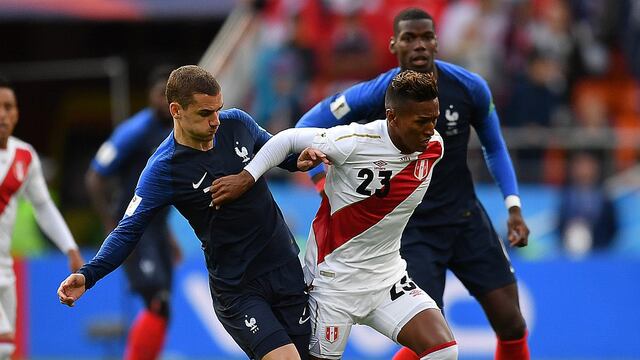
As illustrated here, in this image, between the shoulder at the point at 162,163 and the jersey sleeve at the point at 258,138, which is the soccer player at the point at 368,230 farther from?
the shoulder at the point at 162,163

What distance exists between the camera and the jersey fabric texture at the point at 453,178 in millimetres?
7148

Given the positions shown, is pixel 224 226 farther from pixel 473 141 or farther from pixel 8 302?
pixel 473 141

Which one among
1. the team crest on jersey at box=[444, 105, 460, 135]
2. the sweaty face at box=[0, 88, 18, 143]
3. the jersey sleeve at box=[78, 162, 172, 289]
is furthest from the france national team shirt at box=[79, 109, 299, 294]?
the sweaty face at box=[0, 88, 18, 143]

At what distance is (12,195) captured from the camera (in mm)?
7957

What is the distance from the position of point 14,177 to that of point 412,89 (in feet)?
10.0

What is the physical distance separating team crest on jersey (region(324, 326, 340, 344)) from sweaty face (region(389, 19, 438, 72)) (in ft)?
5.39

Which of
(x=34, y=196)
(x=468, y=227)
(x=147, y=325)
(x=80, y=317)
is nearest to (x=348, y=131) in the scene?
(x=468, y=227)

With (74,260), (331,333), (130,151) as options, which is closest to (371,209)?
(331,333)

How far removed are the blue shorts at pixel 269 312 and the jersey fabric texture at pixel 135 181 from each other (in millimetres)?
3255

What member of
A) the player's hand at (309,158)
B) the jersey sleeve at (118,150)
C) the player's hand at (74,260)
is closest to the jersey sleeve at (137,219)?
the player's hand at (309,158)

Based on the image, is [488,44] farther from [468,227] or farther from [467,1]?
[468,227]

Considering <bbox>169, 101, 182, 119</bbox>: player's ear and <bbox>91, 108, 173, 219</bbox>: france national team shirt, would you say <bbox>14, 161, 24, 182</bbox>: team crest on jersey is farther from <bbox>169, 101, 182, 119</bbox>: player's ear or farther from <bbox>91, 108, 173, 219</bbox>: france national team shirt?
<bbox>169, 101, 182, 119</bbox>: player's ear

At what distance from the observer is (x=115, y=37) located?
61.0 ft

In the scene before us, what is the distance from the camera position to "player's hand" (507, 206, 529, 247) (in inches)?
286
